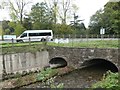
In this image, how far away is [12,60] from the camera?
13.3m

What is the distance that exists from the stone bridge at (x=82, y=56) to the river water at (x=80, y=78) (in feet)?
2.08

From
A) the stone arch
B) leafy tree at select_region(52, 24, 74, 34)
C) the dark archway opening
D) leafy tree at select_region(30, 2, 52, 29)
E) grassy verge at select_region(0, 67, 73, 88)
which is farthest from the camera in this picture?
leafy tree at select_region(30, 2, 52, 29)

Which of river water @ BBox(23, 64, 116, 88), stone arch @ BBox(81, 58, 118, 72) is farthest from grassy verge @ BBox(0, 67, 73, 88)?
stone arch @ BBox(81, 58, 118, 72)

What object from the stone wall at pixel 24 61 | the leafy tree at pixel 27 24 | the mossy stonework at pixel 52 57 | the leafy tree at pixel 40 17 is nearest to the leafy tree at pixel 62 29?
the leafy tree at pixel 40 17

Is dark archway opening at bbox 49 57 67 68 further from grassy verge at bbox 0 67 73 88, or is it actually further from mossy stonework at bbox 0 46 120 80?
grassy verge at bbox 0 67 73 88

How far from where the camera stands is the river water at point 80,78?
Result: 1165cm

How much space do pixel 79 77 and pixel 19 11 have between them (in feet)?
44.7

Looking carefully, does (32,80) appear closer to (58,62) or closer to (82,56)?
(82,56)

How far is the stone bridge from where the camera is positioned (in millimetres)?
14336

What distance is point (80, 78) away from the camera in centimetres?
1334

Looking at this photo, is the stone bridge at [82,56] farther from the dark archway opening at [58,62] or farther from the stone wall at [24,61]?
the stone wall at [24,61]

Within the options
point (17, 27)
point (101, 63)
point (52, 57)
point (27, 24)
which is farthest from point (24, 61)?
point (27, 24)

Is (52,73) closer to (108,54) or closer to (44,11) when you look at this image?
(108,54)

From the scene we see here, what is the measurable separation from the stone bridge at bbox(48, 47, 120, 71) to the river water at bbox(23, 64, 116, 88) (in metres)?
0.63
